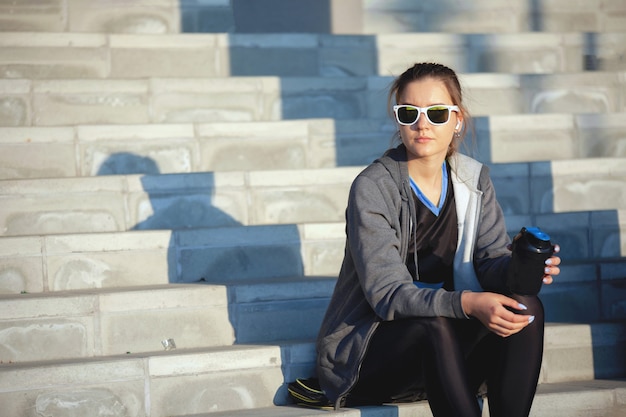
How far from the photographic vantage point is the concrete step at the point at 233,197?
4.58m

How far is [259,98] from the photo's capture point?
234 inches

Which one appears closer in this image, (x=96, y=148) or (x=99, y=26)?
(x=96, y=148)

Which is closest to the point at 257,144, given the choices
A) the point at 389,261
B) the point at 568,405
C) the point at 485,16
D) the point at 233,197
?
the point at 233,197

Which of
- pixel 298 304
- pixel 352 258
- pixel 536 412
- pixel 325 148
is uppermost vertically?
pixel 325 148

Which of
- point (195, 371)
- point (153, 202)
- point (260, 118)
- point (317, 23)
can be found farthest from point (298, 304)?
point (317, 23)

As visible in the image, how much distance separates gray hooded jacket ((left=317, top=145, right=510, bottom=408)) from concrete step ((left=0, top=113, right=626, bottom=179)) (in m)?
1.91

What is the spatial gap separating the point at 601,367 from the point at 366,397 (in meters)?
1.23

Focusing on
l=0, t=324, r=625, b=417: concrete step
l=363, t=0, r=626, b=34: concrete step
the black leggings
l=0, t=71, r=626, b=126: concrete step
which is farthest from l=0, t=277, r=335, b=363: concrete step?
l=363, t=0, r=626, b=34: concrete step

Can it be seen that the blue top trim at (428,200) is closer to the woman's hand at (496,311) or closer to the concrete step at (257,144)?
the woman's hand at (496,311)

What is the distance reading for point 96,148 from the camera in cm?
514

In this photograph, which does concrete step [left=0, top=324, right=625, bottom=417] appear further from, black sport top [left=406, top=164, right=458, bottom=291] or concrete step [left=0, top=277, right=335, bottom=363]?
black sport top [left=406, top=164, right=458, bottom=291]

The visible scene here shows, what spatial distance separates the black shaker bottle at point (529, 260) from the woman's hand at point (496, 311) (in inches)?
3.4

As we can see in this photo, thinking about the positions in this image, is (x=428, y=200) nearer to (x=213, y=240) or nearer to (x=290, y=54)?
(x=213, y=240)

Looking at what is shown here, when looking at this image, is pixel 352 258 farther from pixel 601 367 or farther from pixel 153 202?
pixel 153 202
